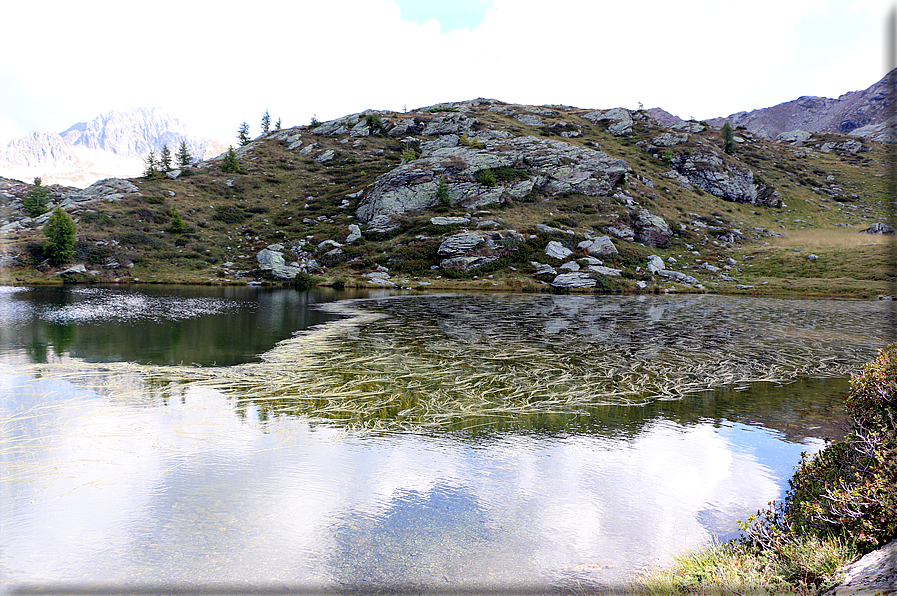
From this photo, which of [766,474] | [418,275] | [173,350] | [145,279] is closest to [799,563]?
[766,474]

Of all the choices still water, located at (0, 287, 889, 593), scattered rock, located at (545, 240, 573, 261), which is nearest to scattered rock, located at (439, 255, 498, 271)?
scattered rock, located at (545, 240, 573, 261)

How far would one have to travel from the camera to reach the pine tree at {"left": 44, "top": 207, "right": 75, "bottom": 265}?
59312mm

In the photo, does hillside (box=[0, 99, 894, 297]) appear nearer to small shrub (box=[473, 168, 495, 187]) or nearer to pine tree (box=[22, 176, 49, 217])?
small shrub (box=[473, 168, 495, 187])

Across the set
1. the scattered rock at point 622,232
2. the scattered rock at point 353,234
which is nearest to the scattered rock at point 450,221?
the scattered rock at point 353,234

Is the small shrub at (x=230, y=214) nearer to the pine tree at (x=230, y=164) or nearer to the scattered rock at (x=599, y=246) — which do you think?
the pine tree at (x=230, y=164)

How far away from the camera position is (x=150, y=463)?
8469mm

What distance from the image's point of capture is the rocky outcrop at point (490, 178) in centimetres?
8000

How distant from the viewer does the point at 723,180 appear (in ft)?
316

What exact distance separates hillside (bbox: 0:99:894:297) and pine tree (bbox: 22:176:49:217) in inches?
96.5

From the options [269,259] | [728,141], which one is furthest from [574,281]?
[728,141]

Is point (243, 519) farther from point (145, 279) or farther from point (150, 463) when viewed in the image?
point (145, 279)

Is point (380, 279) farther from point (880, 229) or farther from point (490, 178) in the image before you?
point (880, 229)

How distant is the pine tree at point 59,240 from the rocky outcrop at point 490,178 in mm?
42400

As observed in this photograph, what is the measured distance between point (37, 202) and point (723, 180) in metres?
138
